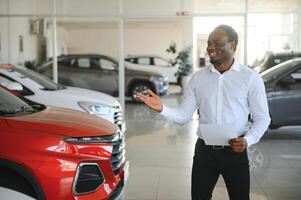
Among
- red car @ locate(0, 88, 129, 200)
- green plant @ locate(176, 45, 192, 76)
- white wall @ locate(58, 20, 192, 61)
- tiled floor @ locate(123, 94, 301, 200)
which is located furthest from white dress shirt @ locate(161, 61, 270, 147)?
green plant @ locate(176, 45, 192, 76)

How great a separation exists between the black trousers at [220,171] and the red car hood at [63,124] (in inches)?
36.6

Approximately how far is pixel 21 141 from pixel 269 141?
604 centimetres

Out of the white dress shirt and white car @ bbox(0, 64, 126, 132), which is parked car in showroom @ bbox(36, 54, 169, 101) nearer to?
white car @ bbox(0, 64, 126, 132)

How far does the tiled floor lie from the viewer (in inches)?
209

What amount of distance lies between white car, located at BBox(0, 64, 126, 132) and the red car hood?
290 centimetres

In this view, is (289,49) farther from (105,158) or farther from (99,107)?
(105,158)

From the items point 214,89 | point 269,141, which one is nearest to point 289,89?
point 269,141

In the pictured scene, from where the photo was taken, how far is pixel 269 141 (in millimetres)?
8453

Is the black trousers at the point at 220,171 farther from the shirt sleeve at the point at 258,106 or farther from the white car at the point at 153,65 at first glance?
the white car at the point at 153,65

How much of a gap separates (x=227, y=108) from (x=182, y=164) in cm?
361

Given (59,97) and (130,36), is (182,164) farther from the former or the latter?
(130,36)

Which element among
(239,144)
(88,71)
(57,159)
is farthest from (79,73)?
(239,144)

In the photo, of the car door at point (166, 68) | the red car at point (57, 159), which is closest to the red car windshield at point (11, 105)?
the red car at point (57, 159)

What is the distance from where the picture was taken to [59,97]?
733 centimetres
